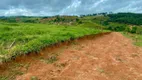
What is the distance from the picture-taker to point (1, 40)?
41.9ft

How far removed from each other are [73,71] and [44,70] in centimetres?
132

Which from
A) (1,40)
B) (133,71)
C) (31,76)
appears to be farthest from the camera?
(1,40)

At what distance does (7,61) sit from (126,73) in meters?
5.52

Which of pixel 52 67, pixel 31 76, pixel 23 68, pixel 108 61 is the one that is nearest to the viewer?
pixel 31 76

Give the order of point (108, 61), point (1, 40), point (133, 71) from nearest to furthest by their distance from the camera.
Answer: point (133, 71), point (108, 61), point (1, 40)

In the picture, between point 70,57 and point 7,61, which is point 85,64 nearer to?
point 70,57

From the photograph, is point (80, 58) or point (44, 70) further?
point (80, 58)

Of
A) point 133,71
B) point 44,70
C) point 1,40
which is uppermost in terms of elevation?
point 1,40

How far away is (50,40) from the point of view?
1311 cm

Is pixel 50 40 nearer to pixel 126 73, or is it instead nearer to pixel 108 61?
pixel 108 61

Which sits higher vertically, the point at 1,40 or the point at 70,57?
the point at 1,40

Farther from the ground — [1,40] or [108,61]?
[1,40]

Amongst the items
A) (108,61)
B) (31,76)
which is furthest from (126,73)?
(31,76)

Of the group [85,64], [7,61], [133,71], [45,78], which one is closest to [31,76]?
[45,78]
